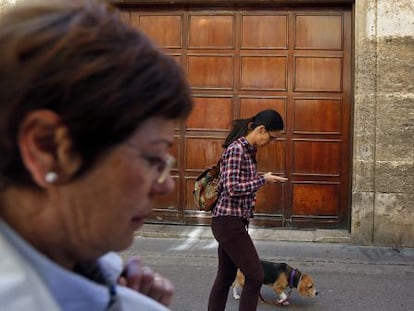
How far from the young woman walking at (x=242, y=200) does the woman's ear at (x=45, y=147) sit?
3553mm

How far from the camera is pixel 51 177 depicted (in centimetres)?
91

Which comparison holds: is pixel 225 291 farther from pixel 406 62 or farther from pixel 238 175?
pixel 406 62

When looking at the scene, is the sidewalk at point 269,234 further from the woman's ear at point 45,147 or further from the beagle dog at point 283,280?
the woman's ear at point 45,147

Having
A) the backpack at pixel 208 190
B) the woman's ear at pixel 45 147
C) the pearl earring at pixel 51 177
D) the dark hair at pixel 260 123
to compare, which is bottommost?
the backpack at pixel 208 190

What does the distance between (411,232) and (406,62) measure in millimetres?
2412

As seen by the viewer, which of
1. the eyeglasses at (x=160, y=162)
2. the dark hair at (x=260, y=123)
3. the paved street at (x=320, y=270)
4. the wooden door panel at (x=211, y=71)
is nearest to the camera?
the eyeglasses at (x=160, y=162)

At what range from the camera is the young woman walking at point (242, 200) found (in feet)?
14.5

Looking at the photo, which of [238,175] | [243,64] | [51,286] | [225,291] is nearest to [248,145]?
[238,175]

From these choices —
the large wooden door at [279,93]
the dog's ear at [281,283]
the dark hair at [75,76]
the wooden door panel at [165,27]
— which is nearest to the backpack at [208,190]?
the dog's ear at [281,283]

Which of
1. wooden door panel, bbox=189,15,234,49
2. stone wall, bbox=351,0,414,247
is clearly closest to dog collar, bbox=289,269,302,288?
stone wall, bbox=351,0,414,247

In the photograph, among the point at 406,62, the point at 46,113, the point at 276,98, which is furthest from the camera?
the point at 276,98

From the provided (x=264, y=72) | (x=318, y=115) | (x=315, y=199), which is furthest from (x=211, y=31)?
(x=315, y=199)

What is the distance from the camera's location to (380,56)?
Answer: 7977mm

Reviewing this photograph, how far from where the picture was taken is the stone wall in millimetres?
7961
